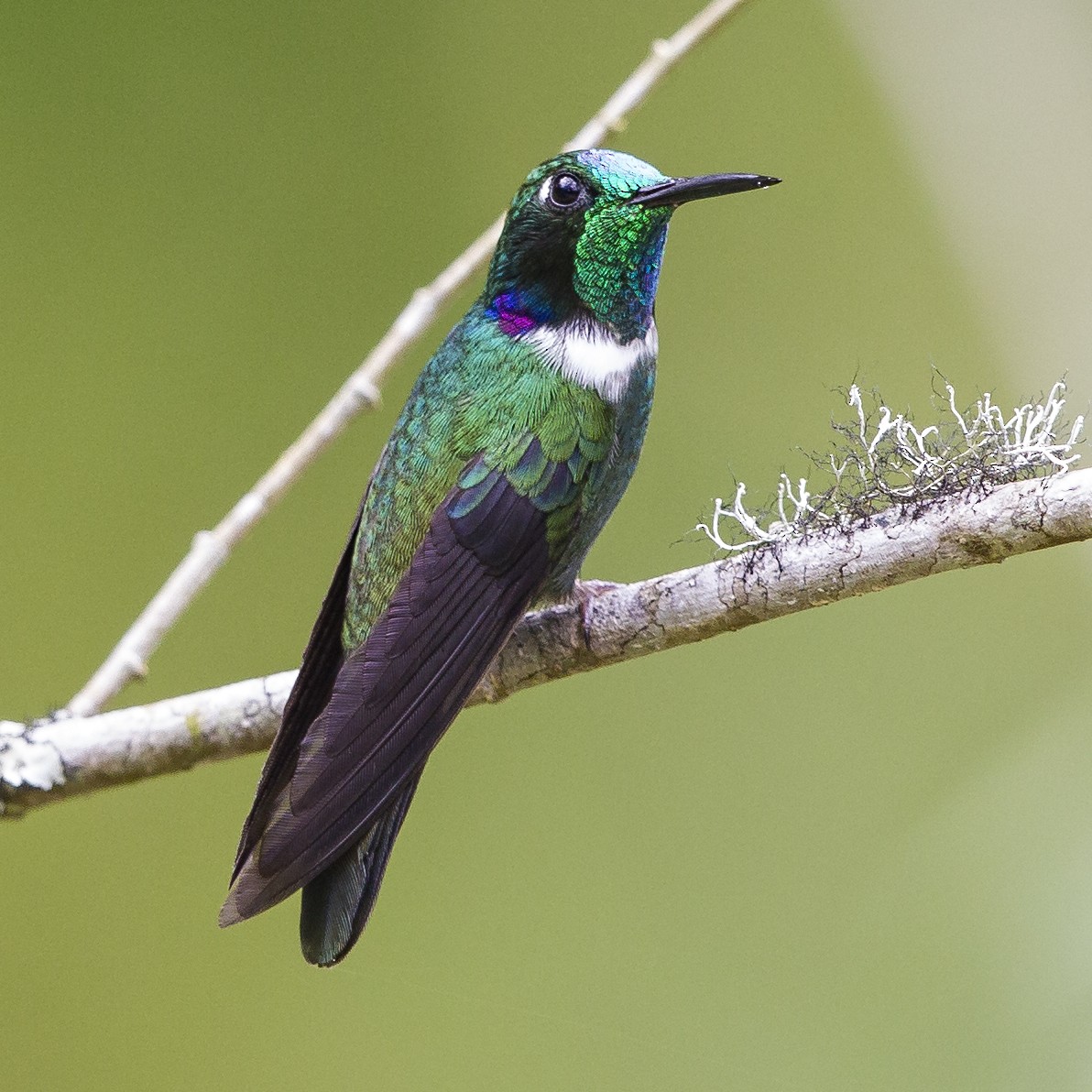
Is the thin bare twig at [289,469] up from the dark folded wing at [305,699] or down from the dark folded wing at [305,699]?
up

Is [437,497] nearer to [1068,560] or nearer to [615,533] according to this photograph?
[615,533]

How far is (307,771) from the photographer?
1.03 metres

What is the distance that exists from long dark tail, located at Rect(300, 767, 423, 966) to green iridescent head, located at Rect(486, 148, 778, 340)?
1.61 ft

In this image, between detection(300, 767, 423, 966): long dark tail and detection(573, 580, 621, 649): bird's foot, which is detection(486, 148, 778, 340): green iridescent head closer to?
detection(573, 580, 621, 649): bird's foot

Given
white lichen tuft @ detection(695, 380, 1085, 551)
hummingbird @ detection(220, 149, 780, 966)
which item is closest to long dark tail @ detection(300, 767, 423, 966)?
hummingbird @ detection(220, 149, 780, 966)

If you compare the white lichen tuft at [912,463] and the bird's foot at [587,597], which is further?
the bird's foot at [587,597]

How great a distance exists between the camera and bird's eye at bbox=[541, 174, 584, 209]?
1.25m

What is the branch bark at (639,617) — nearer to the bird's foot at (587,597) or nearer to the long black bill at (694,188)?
the bird's foot at (587,597)

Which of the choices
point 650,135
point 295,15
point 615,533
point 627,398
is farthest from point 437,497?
point 295,15

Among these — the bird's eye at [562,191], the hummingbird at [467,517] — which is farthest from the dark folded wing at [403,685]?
the bird's eye at [562,191]

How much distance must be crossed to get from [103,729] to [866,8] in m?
1.39

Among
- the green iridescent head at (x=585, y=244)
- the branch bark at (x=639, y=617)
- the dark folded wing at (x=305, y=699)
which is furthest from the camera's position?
the green iridescent head at (x=585, y=244)

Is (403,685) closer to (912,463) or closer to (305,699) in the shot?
(305,699)

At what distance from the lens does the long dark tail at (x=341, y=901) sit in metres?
1.02
